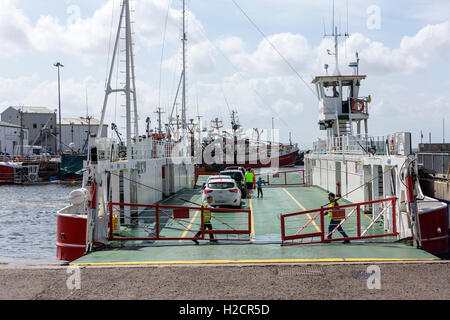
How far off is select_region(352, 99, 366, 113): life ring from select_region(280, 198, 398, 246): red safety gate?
510 inches

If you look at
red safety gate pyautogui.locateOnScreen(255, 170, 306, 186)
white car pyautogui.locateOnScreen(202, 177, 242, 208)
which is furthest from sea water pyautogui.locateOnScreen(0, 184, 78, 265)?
red safety gate pyautogui.locateOnScreen(255, 170, 306, 186)

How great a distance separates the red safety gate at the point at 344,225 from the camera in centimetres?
→ 1358

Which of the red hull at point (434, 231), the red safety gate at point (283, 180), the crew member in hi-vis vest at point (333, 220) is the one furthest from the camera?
the red safety gate at point (283, 180)

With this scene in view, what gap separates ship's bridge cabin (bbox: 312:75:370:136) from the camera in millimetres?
31203

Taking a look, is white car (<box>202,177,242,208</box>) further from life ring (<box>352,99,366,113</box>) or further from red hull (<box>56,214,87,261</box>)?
life ring (<box>352,99,366,113</box>)

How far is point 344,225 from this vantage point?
56.3 ft

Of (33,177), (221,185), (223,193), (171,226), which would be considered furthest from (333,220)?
(33,177)

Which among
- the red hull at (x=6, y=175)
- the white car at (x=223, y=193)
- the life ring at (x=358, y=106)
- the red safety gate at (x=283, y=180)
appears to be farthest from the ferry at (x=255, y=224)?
the red hull at (x=6, y=175)

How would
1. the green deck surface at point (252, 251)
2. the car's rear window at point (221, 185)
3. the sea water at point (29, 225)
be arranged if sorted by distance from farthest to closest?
the car's rear window at point (221, 185) → the sea water at point (29, 225) → the green deck surface at point (252, 251)

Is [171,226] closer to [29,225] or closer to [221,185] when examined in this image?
[221,185]

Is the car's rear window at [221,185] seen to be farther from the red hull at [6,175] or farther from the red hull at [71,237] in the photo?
the red hull at [6,175]

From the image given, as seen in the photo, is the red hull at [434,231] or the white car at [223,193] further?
the white car at [223,193]
